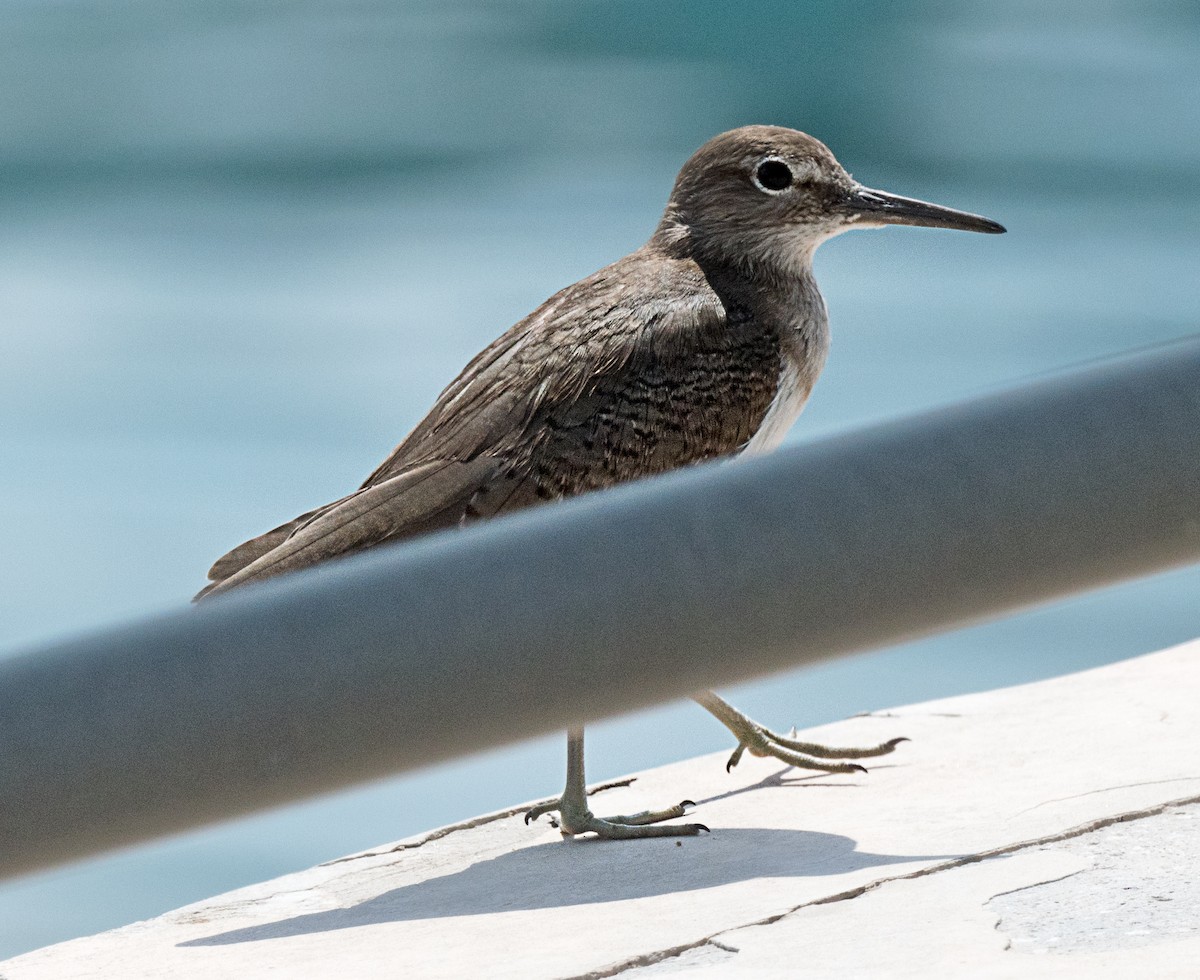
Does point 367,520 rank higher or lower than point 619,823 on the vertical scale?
higher

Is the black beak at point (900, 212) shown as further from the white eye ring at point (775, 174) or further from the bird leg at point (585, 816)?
the bird leg at point (585, 816)

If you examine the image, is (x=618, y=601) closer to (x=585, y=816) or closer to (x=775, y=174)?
(x=585, y=816)

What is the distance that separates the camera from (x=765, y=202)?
396 cm

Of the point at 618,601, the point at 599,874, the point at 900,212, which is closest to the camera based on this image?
the point at 618,601

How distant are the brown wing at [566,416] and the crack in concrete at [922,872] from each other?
1.07m

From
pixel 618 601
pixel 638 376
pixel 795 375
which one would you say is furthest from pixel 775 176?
pixel 618 601

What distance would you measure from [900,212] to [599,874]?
6.04 ft

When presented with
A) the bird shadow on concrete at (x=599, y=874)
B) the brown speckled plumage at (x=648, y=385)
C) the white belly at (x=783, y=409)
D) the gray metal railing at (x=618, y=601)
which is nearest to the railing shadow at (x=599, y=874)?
the bird shadow on concrete at (x=599, y=874)

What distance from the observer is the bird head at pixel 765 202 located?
3.96 metres

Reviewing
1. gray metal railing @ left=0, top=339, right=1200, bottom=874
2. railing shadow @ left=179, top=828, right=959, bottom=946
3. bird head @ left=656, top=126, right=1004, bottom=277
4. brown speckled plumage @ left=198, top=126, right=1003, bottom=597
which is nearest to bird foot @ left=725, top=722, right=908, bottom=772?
railing shadow @ left=179, top=828, right=959, bottom=946

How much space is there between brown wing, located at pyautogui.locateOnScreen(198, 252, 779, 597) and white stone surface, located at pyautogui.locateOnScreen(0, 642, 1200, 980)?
63 cm

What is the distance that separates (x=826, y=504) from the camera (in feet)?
2.30

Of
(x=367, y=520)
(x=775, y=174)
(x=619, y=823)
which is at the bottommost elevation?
(x=619, y=823)

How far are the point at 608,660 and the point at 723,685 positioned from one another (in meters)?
0.06
